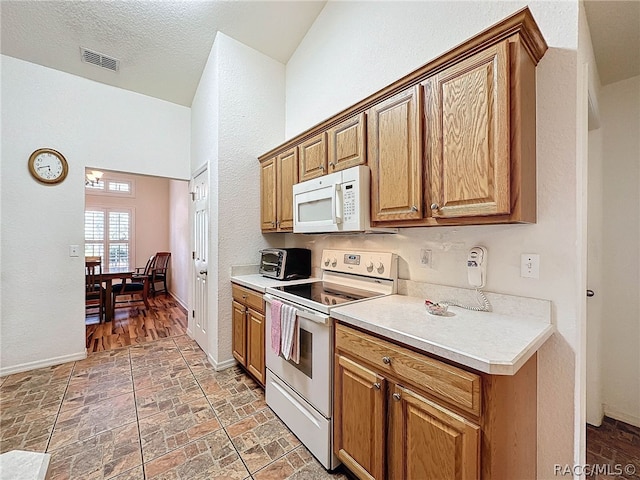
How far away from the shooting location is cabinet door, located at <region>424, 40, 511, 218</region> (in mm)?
1169

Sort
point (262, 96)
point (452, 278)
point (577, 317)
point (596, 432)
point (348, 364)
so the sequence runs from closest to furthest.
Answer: point (577, 317)
point (348, 364)
point (452, 278)
point (596, 432)
point (262, 96)

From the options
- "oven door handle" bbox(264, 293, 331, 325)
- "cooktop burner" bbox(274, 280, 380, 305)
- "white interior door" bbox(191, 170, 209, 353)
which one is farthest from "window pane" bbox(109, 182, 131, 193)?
"oven door handle" bbox(264, 293, 331, 325)

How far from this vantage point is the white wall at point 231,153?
275 cm

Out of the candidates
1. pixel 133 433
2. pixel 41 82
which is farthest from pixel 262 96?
pixel 133 433

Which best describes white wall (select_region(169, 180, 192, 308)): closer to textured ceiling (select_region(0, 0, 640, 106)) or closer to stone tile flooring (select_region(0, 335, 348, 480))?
textured ceiling (select_region(0, 0, 640, 106))

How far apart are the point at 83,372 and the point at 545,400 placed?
3.63 meters

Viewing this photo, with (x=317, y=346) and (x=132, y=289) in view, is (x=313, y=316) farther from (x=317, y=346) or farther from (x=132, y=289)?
(x=132, y=289)

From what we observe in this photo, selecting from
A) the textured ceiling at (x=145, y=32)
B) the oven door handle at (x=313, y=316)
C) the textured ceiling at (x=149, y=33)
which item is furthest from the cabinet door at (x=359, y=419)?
the textured ceiling at (x=145, y=32)

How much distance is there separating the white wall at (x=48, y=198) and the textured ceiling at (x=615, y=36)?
161 inches

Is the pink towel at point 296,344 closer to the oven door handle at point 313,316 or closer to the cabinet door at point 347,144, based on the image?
the oven door handle at point 313,316

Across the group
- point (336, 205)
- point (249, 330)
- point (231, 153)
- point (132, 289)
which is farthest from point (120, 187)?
point (336, 205)

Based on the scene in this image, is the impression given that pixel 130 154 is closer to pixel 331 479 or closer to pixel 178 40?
pixel 178 40

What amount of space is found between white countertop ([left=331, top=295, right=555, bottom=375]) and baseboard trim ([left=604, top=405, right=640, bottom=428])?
4.70ft

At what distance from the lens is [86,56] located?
A: 2.72 m
